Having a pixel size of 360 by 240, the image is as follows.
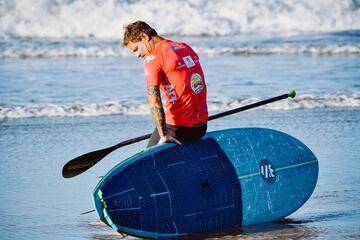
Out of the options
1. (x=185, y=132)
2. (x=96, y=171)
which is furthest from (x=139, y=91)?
(x=185, y=132)

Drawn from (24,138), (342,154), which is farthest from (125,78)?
(342,154)

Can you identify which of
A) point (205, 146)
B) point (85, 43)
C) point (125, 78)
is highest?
point (85, 43)

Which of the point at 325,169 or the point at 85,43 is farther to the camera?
the point at 85,43

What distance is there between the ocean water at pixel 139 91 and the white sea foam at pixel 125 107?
0.02 meters

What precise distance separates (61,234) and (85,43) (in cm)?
1257

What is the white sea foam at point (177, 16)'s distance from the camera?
793 inches

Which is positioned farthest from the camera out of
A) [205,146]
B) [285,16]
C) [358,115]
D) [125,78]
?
[285,16]

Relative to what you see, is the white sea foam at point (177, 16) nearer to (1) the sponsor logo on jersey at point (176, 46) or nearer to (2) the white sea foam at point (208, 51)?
(2) the white sea foam at point (208, 51)

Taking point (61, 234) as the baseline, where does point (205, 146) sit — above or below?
above

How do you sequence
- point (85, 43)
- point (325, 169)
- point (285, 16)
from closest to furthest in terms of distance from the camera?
point (325, 169), point (85, 43), point (285, 16)

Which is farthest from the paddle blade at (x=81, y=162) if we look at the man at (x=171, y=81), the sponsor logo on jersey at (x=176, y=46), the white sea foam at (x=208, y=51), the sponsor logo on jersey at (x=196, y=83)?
the white sea foam at (x=208, y=51)

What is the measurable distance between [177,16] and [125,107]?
37.3 ft

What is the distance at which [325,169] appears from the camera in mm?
6918

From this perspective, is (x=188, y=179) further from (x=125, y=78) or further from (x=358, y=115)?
(x=125, y=78)
